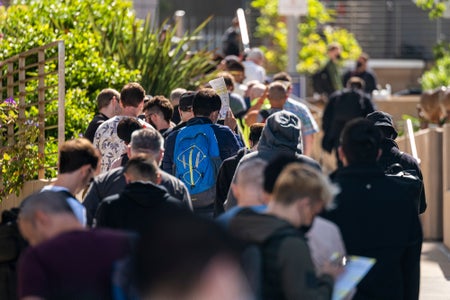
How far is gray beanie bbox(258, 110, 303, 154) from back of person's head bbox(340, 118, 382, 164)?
4.99 feet

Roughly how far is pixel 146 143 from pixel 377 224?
59.1 inches

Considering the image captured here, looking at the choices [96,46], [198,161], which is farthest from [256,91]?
[198,161]

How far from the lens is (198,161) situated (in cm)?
998

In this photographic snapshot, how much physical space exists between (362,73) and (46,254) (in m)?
17.5

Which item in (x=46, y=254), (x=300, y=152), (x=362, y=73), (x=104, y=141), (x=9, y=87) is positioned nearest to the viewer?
(x=46, y=254)

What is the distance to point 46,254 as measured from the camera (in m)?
5.46

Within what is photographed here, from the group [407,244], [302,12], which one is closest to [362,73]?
[302,12]

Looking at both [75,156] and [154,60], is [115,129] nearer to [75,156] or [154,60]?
[75,156]

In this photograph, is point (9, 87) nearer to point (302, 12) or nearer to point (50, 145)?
point (50, 145)

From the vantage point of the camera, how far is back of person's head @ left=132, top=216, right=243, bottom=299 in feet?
14.3

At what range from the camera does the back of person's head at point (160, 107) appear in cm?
1041

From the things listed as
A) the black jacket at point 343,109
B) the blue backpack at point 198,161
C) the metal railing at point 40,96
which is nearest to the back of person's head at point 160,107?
the blue backpack at point 198,161

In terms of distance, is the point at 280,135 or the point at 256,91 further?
the point at 256,91

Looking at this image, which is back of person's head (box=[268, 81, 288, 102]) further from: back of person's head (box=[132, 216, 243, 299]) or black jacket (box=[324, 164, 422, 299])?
back of person's head (box=[132, 216, 243, 299])
